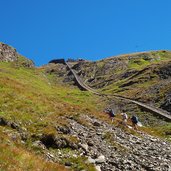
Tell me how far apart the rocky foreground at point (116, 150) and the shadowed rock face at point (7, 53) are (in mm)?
79105

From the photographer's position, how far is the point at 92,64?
547 feet

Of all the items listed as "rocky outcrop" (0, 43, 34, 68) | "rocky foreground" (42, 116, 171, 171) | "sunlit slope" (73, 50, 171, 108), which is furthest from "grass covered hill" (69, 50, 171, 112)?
"rocky foreground" (42, 116, 171, 171)

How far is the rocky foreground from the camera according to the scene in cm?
2230

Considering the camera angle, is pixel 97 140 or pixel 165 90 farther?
pixel 165 90

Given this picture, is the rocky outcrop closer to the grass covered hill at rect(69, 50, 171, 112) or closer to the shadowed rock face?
the shadowed rock face

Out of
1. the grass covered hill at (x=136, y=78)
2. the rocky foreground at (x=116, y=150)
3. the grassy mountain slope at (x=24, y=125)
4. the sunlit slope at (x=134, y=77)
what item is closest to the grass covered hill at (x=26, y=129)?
the grassy mountain slope at (x=24, y=125)

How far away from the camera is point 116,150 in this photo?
25422 mm

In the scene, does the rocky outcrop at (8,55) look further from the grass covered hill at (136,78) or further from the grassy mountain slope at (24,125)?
the grassy mountain slope at (24,125)

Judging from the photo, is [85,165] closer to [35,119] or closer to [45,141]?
[45,141]

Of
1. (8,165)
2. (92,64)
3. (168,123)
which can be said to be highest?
(92,64)

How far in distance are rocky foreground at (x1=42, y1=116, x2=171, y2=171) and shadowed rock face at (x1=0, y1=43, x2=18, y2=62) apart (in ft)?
260

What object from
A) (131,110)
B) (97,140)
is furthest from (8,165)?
(131,110)

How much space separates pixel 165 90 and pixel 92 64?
92.7 m

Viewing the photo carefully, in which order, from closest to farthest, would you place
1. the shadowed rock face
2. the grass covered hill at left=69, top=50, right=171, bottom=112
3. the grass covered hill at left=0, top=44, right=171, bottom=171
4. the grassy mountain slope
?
1. the grassy mountain slope
2. the grass covered hill at left=0, top=44, right=171, bottom=171
3. the grass covered hill at left=69, top=50, right=171, bottom=112
4. the shadowed rock face
